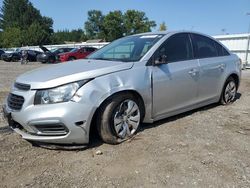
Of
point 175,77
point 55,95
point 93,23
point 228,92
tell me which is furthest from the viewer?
point 93,23

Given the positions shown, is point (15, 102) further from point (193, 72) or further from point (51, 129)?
point (193, 72)

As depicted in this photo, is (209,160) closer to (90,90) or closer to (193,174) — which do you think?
(193,174)

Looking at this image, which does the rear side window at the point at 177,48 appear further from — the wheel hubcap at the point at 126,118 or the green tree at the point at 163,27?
the green tree at the point at 163,27

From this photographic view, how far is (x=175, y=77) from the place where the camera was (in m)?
4.75

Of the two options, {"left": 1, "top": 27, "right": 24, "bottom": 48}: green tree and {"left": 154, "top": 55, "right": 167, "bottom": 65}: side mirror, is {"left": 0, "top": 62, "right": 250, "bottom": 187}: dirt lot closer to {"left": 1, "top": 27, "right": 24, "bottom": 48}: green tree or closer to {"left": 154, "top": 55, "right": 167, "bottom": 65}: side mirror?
{"left": 154, "top": 55, "right": 167, "bottom": 65}: side mirror

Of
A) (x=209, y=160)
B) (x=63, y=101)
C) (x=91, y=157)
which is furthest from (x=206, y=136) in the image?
(x=63, y=101)

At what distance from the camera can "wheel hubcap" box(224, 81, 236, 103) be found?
6.25 meters

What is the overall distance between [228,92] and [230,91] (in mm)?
100

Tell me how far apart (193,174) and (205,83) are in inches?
98.9

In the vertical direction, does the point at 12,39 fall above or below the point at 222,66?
above

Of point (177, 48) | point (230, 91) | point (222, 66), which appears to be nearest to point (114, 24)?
point (230, 91)

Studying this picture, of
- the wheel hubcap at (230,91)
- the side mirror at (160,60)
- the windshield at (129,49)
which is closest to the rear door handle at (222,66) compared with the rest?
the wheel hubcap at (230,91)

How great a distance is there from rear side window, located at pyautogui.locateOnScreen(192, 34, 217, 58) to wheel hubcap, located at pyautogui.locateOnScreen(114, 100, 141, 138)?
177 centimetres

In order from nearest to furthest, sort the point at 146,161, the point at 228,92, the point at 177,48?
the point at 146,161 → the point at 177,48 → the point at 228,92
